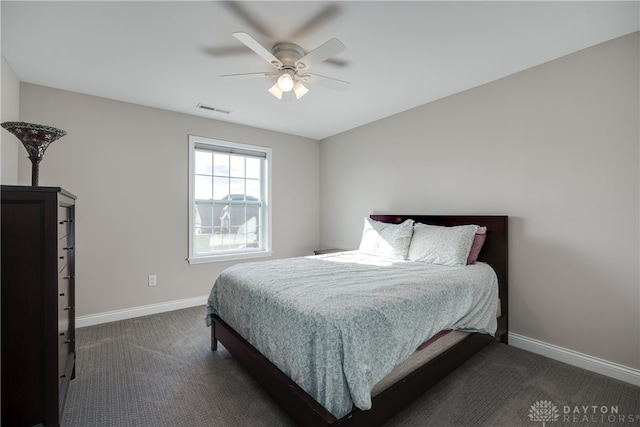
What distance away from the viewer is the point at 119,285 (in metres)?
3.32

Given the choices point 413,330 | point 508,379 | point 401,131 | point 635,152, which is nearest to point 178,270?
point 413,330

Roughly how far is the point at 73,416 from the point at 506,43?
3824 mm

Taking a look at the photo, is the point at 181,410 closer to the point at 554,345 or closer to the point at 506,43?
the point at 554,345

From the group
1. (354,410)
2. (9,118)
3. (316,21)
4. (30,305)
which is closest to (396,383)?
(354,410)

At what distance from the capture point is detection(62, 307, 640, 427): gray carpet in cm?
172

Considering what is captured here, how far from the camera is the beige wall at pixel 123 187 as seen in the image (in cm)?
304

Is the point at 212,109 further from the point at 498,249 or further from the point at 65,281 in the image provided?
the point at 498,249

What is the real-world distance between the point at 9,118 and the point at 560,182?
471cm

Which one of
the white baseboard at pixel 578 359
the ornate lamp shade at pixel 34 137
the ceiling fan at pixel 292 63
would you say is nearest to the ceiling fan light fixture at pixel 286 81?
the ceiling fan at pixel 292 63

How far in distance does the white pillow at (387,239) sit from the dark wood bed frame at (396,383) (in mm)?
489

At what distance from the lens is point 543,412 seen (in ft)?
5.87

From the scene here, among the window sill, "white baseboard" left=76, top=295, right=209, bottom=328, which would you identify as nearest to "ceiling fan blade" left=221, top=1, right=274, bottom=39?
the window sill

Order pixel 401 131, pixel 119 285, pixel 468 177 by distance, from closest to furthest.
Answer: pixel 468 177, pixel 119 285, pixel 401 131

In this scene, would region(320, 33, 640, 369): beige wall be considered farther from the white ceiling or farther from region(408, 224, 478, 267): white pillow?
region(408, 224, 478, 267): white pillow
